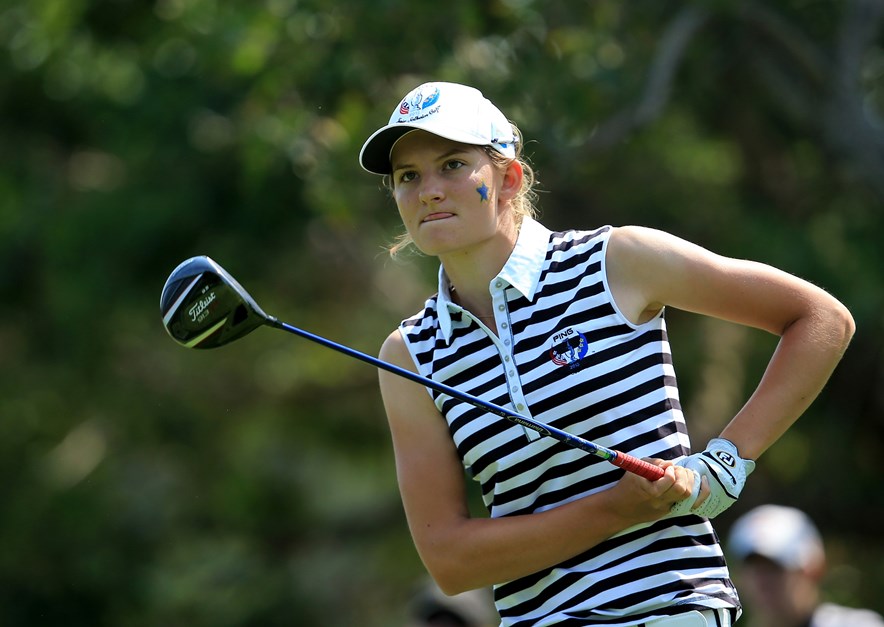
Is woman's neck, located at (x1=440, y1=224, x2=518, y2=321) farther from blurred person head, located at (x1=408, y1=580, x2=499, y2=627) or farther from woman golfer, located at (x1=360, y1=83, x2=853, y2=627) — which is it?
blurred person head, located at (x1=408, y1=580, x2=499, y2=627)

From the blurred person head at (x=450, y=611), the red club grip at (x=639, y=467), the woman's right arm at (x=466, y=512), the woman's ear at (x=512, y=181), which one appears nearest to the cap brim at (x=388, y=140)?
the woman's ear at (x=512, y=181)

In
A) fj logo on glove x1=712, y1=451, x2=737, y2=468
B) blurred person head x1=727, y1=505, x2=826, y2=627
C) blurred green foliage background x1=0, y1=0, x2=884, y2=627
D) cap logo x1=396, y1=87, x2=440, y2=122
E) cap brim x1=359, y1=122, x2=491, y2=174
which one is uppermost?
blurred green foliage background x1=0, y1=0, x2=884, y2=627

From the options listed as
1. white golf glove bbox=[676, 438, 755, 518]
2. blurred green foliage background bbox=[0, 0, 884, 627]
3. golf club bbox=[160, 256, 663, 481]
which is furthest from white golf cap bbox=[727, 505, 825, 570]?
blurred green foliage background bbox=[0, 0, 884, 627]

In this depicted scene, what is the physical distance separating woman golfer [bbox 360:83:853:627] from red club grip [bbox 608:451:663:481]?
0.02 metres

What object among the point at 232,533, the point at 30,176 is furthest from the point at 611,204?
the point at 232,533

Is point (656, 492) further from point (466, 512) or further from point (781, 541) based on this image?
point (781, 541)

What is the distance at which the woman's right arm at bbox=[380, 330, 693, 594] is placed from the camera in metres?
3.08

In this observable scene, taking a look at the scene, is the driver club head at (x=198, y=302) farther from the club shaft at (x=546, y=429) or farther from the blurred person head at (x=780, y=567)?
the blurred person head at (x=780, y=567)

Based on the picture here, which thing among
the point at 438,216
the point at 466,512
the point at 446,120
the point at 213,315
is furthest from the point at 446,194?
the point at 466,512

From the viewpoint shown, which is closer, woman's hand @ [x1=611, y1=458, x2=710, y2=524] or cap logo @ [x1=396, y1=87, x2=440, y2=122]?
woman's hand @ [x1=611, y1=458, x2=710, y2=524]

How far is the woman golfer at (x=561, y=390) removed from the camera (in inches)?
123

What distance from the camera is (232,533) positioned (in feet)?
51.2

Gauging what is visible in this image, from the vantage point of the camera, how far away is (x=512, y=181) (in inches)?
140

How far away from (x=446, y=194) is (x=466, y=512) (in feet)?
2.40
